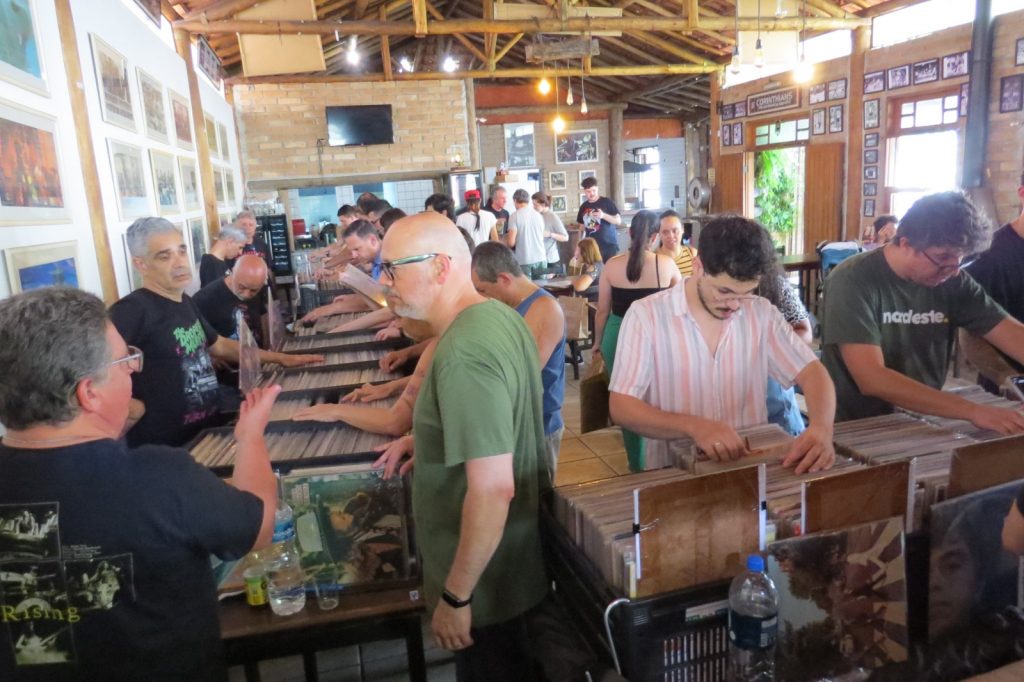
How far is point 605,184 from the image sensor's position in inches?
669

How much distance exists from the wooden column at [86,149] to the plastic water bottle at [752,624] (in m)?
3.65

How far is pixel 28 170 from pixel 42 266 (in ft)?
1.30

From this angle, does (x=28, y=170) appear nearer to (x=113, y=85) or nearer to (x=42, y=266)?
(x=42, y=266)

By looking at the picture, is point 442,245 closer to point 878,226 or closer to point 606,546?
point 606,546

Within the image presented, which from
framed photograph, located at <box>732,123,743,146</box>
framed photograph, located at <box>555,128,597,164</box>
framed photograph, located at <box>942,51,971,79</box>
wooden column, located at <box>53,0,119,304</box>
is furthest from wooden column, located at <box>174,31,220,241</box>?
framed photograph, located at <box>555,128,597,164</box>

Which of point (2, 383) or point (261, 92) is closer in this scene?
point (2, 383)

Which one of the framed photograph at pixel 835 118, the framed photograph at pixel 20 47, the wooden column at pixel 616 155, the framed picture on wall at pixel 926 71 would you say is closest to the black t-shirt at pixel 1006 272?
the framed photograph at pixel 20 47

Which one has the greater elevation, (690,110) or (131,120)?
(690,110)

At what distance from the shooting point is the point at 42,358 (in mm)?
1168

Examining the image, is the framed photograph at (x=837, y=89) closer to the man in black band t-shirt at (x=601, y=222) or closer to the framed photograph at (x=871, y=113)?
the framed photograph at (x=871, y=113)

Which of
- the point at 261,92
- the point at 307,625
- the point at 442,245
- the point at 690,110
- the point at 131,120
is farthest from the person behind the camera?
the point at 690,110

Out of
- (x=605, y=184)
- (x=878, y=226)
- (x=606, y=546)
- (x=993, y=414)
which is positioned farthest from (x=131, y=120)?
(x=605, y=184)

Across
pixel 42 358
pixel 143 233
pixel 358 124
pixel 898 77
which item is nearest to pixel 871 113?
pixel 898 77

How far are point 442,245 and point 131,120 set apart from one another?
4.03m
